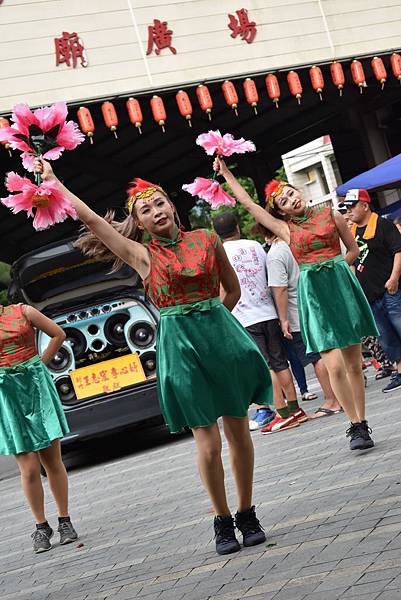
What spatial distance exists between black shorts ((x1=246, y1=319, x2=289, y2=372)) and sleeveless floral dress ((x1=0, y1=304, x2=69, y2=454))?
3423mm

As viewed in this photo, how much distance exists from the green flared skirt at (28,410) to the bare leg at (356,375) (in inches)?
71.6

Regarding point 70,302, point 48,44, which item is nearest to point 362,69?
point 48,44

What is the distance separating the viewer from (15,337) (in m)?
7.67

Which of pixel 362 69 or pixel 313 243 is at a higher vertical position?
pixel 362 69

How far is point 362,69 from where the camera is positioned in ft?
70.9

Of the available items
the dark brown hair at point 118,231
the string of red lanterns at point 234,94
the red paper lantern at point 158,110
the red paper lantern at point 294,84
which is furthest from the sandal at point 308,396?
the red paper lantern at point 294,84

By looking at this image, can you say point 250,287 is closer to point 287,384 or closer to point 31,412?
point 287,384

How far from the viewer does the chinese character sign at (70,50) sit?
19438 millimetres

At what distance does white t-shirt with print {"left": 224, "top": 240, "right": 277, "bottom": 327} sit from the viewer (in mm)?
10852

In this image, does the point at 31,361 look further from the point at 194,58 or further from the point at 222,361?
the point at 194,58

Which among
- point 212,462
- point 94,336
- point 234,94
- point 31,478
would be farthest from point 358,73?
point 212,462

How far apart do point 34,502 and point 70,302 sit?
4740 millimetres

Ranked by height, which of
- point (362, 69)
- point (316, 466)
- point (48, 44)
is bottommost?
point (316, 466)

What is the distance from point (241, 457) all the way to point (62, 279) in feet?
22.3
